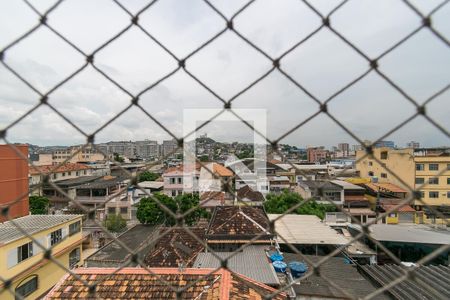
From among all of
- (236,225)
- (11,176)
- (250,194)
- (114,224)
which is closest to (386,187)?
(250,194)

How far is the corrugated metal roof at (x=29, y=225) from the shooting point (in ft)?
17.2

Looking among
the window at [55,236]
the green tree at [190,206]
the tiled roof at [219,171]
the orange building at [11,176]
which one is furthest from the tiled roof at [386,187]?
the orange building at [11,176]

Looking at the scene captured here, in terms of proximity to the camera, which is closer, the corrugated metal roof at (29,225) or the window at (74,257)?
the corrugated metal roof at (29,225)

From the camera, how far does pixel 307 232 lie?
773 cm

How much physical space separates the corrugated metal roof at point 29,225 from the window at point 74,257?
0.88m

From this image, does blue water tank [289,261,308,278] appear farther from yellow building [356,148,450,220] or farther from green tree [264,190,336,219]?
yellow building [356,148,450,220]

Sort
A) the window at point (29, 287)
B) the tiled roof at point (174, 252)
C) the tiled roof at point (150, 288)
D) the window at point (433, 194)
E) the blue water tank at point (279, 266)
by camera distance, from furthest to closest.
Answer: the window at point (433, 194), the tiled roof at point (174, 252), the window at point (29, 287), the blue water tank at point (279, 266), the tiled roof at point (150, 288)

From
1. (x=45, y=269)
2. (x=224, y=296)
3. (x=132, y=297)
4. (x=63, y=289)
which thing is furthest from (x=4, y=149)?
(x=224, y=296)

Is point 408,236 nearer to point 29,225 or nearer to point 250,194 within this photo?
point 250,194

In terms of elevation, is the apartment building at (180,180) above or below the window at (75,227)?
above

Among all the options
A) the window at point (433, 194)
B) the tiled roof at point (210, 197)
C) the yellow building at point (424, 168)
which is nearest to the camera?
the tiled roof at point (210, 197)

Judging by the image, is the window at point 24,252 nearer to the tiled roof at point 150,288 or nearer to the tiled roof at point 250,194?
the tiled roof at point 150,288

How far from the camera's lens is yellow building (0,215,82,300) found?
4.99m

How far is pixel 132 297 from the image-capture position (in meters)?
2.90
